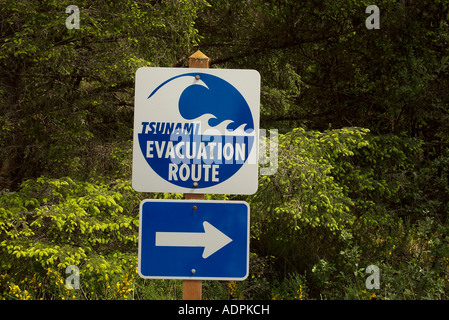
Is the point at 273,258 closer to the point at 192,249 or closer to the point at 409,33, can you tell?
the point at 409,33

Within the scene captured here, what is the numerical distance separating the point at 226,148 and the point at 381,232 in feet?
21.2

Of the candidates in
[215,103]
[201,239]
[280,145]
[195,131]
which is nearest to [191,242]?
[201,239]

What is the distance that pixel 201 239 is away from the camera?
7.59 ft

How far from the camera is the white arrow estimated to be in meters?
2.31

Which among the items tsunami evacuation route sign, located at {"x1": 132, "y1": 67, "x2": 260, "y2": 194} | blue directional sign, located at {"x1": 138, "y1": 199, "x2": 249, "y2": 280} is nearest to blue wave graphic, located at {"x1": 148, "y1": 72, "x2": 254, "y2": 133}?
tsunami evacuation route sign, located at {"x1": 132, "y1": 67, "x2": 260, "y2": 194}

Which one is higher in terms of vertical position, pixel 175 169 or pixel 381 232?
pixel 175 169

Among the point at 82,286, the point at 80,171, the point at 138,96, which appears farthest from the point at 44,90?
the point at 138,96

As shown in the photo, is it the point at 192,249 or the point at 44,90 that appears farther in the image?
the point at 44,90

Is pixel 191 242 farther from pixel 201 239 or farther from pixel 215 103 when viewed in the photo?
pixel 215 103

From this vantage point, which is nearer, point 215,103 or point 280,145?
point 215,103

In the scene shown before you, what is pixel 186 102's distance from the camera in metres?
2.38

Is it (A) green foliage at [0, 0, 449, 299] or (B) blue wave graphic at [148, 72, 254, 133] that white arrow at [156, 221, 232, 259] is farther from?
(A) green foliage at [0, 0, 449, 299]

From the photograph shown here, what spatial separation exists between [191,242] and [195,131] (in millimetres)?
510

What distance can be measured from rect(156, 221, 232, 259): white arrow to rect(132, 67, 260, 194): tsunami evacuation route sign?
0.64ft
